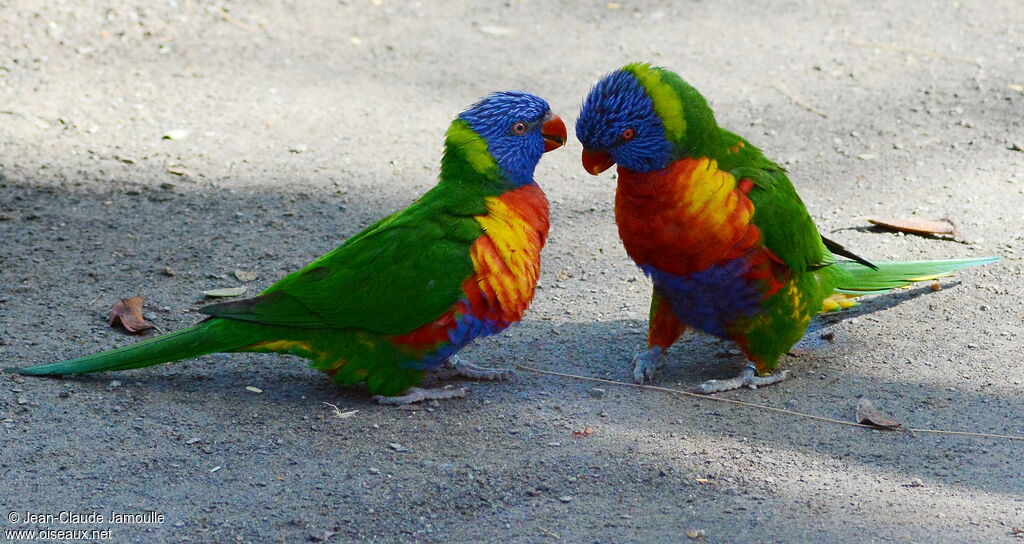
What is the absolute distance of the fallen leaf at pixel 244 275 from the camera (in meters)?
4.60

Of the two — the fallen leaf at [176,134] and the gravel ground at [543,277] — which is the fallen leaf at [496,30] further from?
the fallen leaf at [176,134]

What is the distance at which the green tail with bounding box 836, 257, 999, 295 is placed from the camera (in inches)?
165

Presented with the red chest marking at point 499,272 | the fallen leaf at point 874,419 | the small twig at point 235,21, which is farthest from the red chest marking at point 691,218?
the small twig at point 235,21

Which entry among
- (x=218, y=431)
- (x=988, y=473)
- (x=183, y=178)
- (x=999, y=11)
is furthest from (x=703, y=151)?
(x=999, y=11)

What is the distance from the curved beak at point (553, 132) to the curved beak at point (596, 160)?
128 mm

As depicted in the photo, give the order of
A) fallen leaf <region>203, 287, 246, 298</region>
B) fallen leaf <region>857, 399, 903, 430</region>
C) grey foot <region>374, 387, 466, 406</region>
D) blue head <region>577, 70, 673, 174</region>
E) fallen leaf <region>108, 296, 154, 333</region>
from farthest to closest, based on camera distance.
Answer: fallen leaf <region>203, 287, 246, 298</region>
fallen leaf <region>108, 296, 154, 333</region>
grey foot <region>374, 387, 466, 406</region>
fallen leaf <region>857, 399, 903, 430</region>
blue head <region>577, 70, 673, 174</region>

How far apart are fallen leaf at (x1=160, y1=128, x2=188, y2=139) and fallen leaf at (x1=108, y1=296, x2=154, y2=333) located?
203 cm

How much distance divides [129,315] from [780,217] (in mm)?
2667

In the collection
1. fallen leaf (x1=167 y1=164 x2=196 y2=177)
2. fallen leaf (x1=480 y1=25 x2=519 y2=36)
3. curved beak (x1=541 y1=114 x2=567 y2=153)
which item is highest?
curved beak (x1=541 y1=114 x2=567 y2=153)

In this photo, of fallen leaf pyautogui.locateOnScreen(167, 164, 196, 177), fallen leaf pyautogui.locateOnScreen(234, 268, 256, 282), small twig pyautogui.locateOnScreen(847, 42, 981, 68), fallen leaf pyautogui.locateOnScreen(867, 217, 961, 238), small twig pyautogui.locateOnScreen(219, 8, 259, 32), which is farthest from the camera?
small twig pyautogui.locateOnScreen(219, 8, 259, 32)

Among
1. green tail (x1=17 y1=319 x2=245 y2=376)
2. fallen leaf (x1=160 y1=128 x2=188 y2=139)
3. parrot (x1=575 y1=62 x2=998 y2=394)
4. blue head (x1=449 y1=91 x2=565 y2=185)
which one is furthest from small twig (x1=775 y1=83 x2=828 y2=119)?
green tail (x1=17 y1=319 x2=245 y2=376)

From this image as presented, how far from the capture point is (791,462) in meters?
3.33

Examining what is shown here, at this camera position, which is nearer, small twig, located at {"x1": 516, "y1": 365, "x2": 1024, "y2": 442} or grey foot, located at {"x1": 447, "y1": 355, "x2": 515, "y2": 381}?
small twig, located at {"x1": 516, "y1": 365, "x2": 1024, "y2": 442}

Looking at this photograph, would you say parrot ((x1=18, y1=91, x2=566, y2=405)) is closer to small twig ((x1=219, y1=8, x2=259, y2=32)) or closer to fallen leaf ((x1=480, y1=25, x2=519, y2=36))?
fallen leaf ((x1=480, y1=25, x2=519, y2=36))
